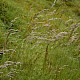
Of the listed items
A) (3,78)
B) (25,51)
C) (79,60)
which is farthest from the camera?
(79,60)

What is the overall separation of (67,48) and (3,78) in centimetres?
143

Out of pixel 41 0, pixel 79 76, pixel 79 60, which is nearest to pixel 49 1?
pixel 41 0

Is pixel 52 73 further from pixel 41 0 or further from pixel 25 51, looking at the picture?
pixel 41 0

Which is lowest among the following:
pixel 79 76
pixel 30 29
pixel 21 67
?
pixel 79 76

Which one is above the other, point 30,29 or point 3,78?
point 30,29

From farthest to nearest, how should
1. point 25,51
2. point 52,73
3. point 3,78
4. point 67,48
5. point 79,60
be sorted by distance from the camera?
point 79,60 < point 67,48 < point 25,51 < point 52,73 < point 3,78

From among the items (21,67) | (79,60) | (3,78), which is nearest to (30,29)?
(21,67)

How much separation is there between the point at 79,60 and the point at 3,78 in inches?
80.4

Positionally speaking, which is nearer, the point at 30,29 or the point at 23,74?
the point at 23,74

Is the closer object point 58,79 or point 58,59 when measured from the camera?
point 58,79

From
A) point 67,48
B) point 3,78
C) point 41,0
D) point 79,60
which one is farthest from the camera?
point 41,0

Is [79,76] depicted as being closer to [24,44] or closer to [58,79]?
[58,79]

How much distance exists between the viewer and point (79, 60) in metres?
5.74

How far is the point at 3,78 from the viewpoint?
4.15 metres
